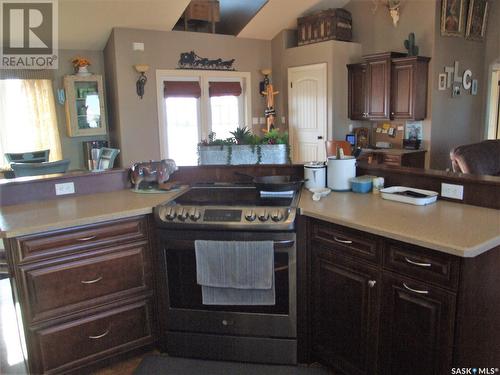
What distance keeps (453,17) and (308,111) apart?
94.4 inches

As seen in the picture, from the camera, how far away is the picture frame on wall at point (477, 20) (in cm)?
612

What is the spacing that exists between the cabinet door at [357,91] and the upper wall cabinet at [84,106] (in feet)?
12.3

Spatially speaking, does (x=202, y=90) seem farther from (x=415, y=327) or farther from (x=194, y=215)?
(x=415, y=327)

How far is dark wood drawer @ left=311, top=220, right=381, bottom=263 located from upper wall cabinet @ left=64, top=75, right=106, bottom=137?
4930 mm

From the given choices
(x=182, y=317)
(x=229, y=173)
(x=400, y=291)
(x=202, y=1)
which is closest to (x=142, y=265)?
(x=182, y=317)

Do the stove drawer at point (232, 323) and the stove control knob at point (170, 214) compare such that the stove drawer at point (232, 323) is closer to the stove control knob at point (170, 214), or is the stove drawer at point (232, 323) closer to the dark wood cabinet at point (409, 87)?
the stove control knob at point (170, 214)

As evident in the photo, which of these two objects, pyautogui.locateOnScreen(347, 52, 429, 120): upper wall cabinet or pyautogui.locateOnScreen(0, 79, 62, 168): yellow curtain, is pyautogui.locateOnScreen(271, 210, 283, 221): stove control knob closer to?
pyautogui.locateOnScreen(347, 52, 429, 120): upper wall cabinet

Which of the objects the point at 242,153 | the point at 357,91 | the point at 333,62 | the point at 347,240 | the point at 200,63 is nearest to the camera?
the point at 347,240

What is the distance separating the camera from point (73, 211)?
2.32 m

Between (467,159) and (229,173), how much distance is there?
2700 millimetres

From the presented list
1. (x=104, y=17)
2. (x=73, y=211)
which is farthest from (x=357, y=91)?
(x=73, y=211)

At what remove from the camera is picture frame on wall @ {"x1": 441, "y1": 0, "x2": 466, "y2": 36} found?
5.83 m
